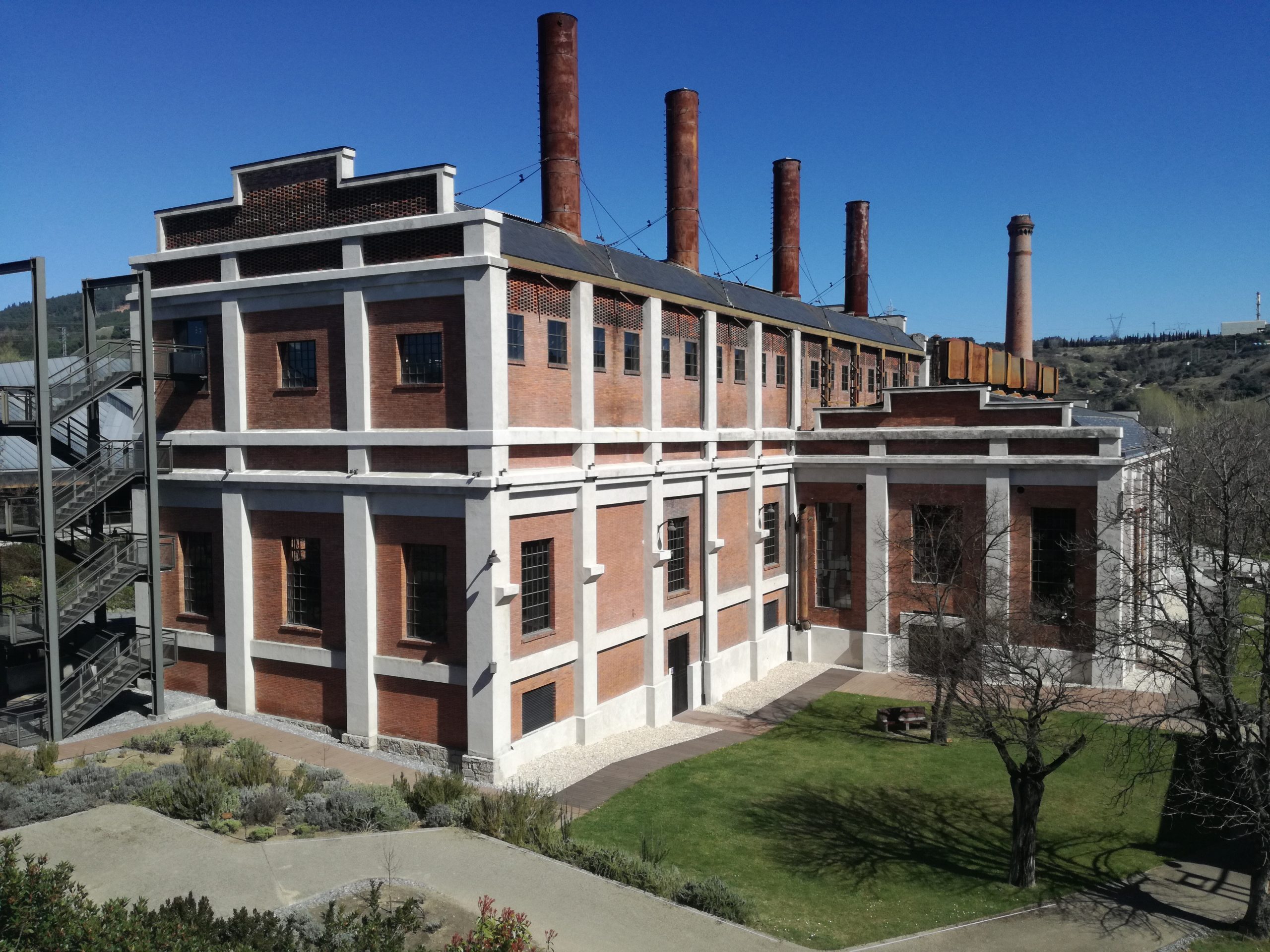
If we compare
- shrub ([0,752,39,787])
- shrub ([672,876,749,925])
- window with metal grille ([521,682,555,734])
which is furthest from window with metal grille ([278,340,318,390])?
shrub ([672,876,749,925])

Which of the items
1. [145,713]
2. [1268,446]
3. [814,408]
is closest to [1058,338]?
[1268,446]

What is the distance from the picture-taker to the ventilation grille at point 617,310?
21.9 m

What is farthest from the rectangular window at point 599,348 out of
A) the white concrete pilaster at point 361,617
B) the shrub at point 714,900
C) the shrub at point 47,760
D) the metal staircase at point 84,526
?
the shrub at point 47,760

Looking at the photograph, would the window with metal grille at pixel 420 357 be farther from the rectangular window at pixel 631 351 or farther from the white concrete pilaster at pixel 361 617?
the rectangular window at pixel 631 351

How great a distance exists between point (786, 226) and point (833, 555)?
14.8 meters

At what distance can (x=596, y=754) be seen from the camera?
68.3 feet

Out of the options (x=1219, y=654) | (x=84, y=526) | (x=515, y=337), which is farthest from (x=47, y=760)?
(x=1219, y=654)

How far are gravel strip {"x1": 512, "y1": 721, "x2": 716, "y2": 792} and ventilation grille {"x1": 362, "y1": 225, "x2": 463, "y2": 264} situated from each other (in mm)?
10332

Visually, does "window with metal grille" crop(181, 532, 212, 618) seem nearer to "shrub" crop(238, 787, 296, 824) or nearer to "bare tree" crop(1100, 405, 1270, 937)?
"shrub" crop(238, 787, 296, 824)

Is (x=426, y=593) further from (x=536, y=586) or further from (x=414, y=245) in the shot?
(x=414, y=245)

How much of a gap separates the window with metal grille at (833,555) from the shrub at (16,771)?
21.6 meters

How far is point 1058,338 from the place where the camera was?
139375 millimetres

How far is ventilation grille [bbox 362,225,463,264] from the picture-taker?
18328mm

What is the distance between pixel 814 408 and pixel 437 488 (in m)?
15.9
